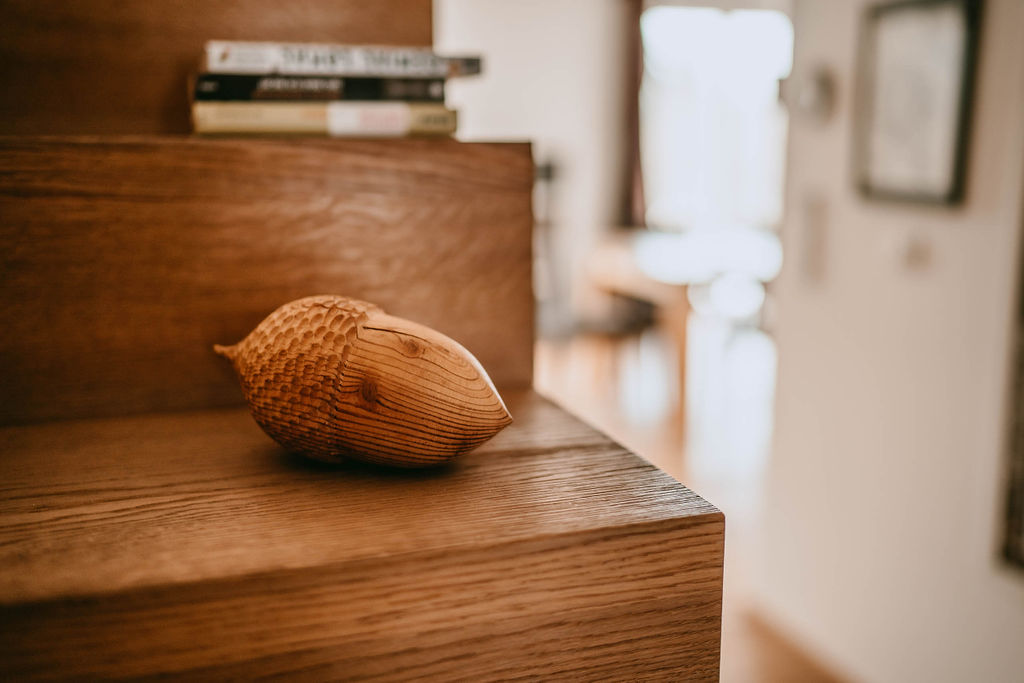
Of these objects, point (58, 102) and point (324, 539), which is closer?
point (324, 539)

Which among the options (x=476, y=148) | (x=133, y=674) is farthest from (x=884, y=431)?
(x=133, y=674)

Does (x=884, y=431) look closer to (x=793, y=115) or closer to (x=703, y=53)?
(x=793, y=115)

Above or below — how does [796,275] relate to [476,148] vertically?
below

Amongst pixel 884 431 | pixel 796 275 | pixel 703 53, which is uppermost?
pixel 703 53

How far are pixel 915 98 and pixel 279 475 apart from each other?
1.84 metres

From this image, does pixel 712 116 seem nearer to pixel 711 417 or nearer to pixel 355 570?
pixel 711 417

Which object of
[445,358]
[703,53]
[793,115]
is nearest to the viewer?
[445,358]

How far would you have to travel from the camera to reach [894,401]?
197cm

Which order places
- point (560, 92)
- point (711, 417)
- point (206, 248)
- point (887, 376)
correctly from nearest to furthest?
point (206, 248) < point (887, 376) < point (711, 417) < point (560, 92)

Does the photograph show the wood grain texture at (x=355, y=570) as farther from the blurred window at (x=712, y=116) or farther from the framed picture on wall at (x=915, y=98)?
the blurred window at (x=712, y=116)

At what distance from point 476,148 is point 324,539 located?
39cm

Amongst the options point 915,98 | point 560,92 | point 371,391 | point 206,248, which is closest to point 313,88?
point 206,248

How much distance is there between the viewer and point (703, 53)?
19.4 ft

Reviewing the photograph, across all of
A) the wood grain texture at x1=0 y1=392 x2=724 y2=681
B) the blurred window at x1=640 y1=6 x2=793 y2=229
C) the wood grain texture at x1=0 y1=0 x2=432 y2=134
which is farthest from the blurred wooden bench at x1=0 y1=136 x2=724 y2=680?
the blurred window at x1=640 y1=6 x2=793 y2=229
